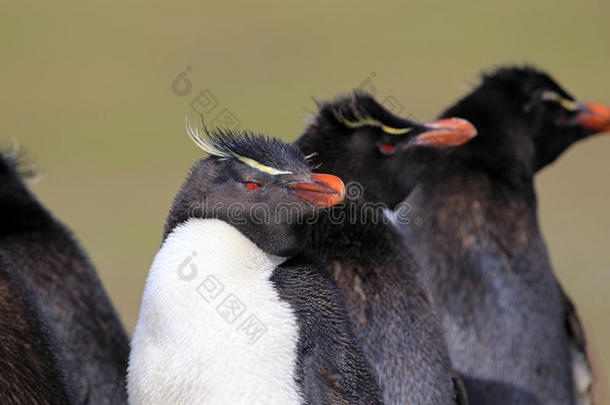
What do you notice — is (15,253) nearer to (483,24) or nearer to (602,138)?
(602,138)

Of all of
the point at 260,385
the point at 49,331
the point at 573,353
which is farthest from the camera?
the point at 573,353

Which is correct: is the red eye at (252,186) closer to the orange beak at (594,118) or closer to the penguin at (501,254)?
the penguin at (501,254)

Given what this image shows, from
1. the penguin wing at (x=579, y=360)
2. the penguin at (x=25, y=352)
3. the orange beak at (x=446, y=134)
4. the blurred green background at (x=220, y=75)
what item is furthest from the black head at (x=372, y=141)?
the blurred green background at (x=220, y=75)

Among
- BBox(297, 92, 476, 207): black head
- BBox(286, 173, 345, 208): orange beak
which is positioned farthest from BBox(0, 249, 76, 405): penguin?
BBox(297, 92, 476, 207): black head

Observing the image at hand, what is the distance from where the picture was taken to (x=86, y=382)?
352 centimetres

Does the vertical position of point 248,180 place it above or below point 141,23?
above

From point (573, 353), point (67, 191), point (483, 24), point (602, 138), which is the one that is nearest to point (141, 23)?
point (483, 24)

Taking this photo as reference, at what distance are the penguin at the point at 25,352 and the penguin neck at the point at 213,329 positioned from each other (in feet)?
1.01

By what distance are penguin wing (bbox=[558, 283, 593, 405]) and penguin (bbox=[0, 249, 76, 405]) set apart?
2.28 m

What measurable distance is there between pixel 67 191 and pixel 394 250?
12824mm

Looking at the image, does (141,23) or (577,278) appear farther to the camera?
(141,23)

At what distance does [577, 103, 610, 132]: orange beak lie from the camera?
469 cm

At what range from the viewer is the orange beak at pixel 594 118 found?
15.4ft

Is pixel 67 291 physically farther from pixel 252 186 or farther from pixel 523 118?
pixel 523 118
